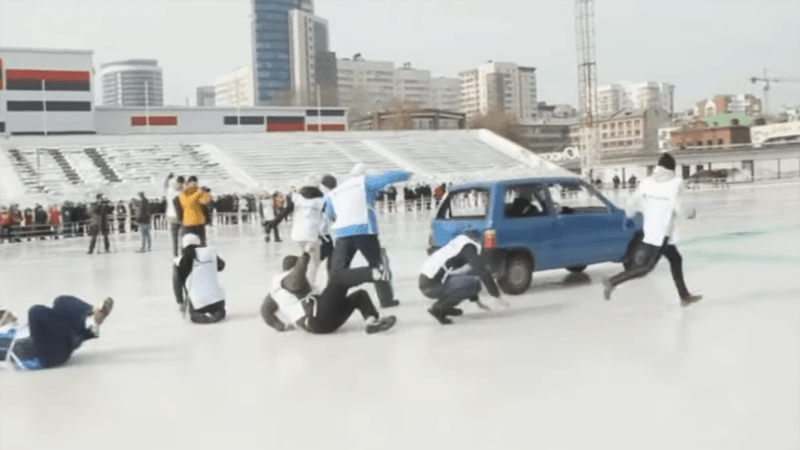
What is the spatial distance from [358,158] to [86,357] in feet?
174

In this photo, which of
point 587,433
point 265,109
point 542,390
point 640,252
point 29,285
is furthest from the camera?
point 265,109

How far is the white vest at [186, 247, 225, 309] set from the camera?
367 inches

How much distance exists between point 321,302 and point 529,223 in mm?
3433

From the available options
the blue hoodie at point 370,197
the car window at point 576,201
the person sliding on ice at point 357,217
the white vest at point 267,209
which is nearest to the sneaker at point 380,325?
the person sliding on ice at point 357,217

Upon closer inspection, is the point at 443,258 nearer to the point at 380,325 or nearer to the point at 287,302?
the point at 380,325

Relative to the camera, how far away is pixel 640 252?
456 inches

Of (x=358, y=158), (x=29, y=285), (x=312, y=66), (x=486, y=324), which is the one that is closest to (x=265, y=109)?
(x=358, y=158)

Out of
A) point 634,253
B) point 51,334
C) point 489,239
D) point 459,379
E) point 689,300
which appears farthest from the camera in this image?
point 634,253

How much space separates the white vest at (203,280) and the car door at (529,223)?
10.9ft

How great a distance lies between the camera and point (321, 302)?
26.6ft

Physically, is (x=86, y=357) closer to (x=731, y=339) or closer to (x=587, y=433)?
(x=587, y=433)

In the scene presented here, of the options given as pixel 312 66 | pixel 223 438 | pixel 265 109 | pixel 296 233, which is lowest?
pixel 223 438

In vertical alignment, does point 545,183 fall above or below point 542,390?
above

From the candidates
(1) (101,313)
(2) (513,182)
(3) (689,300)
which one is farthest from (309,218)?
(3) (689,300)
